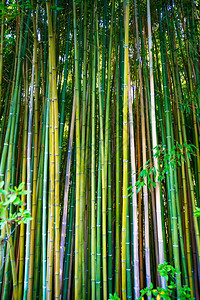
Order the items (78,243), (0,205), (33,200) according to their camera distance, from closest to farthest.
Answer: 1. (0,205)
2. (78,243)
3. (33,200)

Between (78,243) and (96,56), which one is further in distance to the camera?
(96,56)

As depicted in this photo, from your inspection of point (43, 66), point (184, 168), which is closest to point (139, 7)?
point (43, 66)

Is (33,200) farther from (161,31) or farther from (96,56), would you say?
(161,31)

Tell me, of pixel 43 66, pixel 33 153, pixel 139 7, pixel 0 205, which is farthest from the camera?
pixel 139 7

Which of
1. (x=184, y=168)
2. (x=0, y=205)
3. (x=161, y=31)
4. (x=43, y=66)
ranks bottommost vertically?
(x=0, y=205)

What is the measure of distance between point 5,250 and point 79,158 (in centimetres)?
100

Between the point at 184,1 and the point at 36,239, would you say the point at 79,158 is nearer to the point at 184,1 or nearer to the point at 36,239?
the point at 36,239

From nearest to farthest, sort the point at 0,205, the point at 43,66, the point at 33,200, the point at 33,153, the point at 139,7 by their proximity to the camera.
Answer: the point at 0,205, the point at 33,200, the point at 33,153, the point at 43,66, the point at 139,7

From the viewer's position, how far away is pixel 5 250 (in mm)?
1851

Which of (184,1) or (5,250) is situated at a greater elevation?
(184,1)

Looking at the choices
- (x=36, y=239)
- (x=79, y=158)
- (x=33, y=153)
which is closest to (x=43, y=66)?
(x=33, y=153)

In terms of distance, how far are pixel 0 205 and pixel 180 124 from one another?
1.73 meters

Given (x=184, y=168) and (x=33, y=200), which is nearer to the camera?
(x=33, y=200)

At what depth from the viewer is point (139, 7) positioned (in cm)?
222
